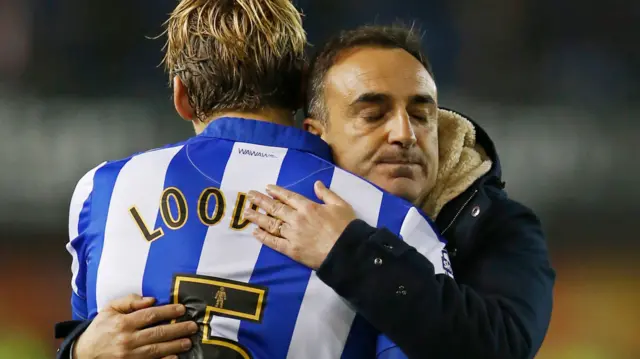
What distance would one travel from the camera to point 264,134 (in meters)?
1.17

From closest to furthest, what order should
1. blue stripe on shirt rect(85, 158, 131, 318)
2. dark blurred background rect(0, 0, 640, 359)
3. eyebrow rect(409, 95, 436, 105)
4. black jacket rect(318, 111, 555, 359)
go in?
black jacket rect(318, 111, 555, 359) < blue stripe on shirt rect(85, 158, 131, 318) < eyebrow rect(409, 95, 436, 105) < dark blurred background rect(0, 0, 640, 359)

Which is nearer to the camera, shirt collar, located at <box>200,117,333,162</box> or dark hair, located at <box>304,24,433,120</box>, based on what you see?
shirt collar, located at <box>200,117,333,162</box>

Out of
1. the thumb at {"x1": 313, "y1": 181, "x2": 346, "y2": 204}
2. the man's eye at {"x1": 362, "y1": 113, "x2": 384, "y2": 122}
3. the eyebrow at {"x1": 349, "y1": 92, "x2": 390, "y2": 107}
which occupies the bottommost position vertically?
the thumb at {"x1": 313, "y1": 181, "x2": 346, "y2": 204}

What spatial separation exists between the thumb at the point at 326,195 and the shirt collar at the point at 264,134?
70mm

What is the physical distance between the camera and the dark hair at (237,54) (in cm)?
123

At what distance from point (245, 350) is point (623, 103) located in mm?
3040

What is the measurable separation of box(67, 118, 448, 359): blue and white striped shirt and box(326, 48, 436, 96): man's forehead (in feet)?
0.42

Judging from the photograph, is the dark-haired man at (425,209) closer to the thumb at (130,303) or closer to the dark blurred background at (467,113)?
the thumb at (130,303)

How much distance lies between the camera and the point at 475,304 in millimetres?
1051

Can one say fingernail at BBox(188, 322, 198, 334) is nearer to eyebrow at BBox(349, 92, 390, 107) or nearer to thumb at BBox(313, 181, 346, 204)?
thumb at BBox(313, 181, 346, 204)

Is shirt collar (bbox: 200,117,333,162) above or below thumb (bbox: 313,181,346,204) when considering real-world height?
above

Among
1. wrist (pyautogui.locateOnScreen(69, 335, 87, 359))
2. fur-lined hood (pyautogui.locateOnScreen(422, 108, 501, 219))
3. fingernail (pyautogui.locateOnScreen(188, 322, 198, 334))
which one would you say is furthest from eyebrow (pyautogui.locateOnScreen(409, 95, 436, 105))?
wrist (pyautogui.locateOnScreen(69, 335, 87, 359))

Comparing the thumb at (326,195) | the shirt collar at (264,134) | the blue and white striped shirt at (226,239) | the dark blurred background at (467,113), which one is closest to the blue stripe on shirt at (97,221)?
the blue and white striped shirt at (226,239)

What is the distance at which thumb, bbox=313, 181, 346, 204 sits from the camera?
1095 mm
